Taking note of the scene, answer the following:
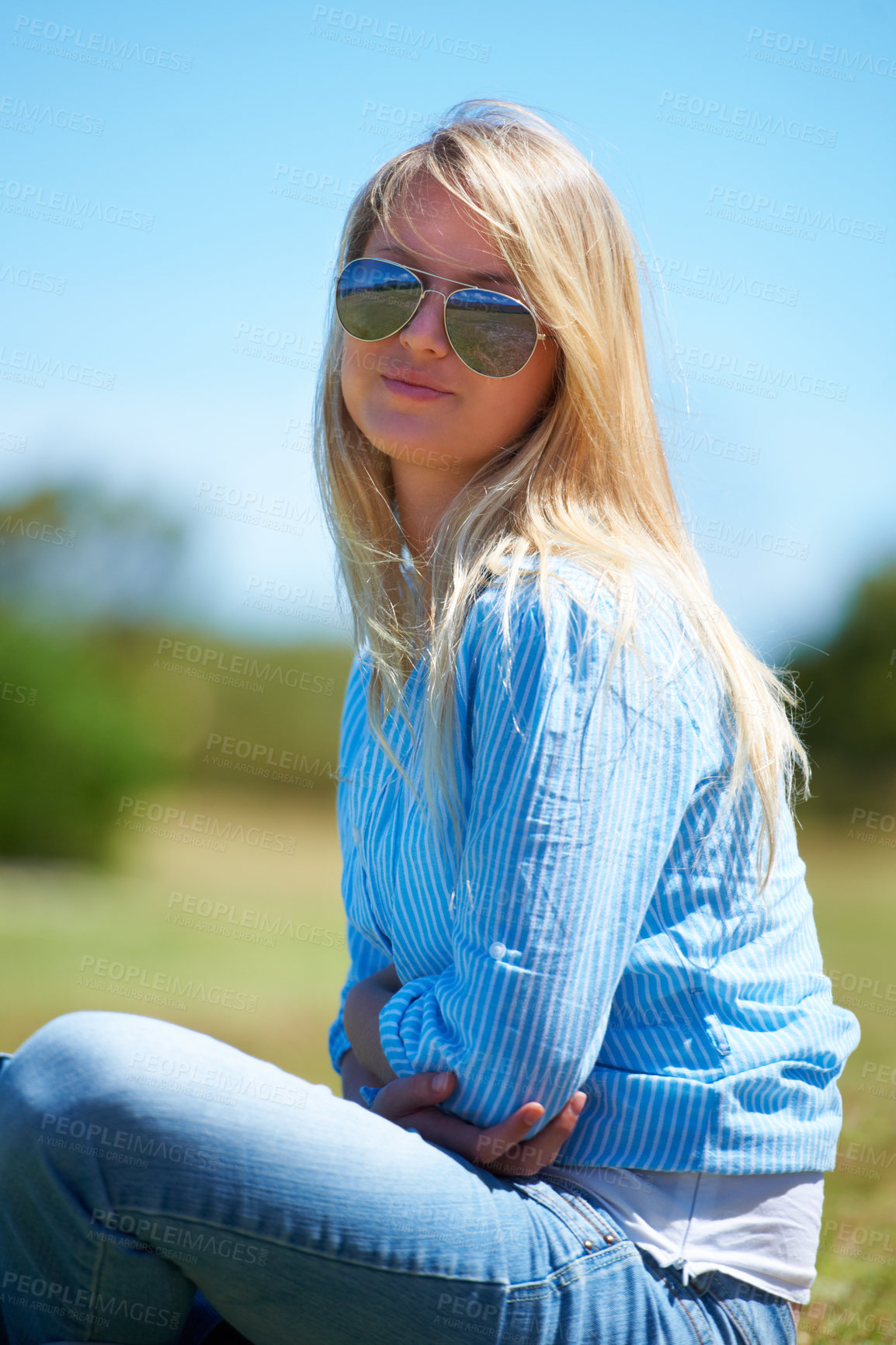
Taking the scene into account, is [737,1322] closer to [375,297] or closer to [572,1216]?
[572,1216]

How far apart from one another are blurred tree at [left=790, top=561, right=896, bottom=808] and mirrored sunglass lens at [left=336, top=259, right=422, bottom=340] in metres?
17.8

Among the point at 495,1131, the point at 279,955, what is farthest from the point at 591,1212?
the point at 279,955

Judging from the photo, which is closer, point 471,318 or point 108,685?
point 471,318

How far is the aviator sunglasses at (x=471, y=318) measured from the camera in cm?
202

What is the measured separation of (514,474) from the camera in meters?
1.97

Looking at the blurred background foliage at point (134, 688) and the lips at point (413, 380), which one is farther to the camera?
the blurred background foliage at point (134, 688)

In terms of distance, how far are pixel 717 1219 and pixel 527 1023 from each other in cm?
42

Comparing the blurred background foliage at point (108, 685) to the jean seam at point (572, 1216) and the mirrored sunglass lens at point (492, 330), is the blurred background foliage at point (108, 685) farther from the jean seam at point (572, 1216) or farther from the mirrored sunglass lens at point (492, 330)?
the jean seam at point (572, 1216)

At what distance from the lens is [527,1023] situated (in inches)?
57.4

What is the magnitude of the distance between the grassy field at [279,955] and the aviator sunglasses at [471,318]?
2606 mm

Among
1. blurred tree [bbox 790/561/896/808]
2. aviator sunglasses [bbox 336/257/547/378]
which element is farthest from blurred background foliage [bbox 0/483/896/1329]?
aviator sunglasses [bbox 336/257/547/378]

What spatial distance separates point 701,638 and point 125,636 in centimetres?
2447

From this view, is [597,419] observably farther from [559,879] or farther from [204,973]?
[204,973]

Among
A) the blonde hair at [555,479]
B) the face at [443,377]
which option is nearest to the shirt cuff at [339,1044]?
the blonde hair at [555,479]
